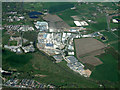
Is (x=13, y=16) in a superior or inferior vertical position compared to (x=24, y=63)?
superior

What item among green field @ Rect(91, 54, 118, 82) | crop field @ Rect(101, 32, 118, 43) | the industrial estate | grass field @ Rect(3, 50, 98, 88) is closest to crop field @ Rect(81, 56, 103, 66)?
the industrial estate

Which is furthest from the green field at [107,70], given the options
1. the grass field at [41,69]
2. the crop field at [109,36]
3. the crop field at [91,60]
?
the crop field at [109,36]

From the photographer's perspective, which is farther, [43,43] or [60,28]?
[60,28]

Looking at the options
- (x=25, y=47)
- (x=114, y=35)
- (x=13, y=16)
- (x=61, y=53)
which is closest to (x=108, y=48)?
(x=114, y=35)

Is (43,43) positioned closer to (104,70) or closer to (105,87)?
(104,70)

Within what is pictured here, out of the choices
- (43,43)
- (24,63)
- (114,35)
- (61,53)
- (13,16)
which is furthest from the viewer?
(13,16)

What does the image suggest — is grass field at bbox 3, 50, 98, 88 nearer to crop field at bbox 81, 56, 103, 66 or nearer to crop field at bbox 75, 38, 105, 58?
crop field at bbox 81, 56, 103, 66

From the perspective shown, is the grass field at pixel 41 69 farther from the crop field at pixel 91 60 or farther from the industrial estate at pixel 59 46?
the crop field at pixel 91 60

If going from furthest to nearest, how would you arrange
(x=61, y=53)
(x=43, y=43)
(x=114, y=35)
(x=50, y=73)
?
1. (x=114, y=35)
2. (x=43, y=43)
3. (x=61, y=53)
4. (x=50, y=73)

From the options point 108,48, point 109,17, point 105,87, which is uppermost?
point 109,17
